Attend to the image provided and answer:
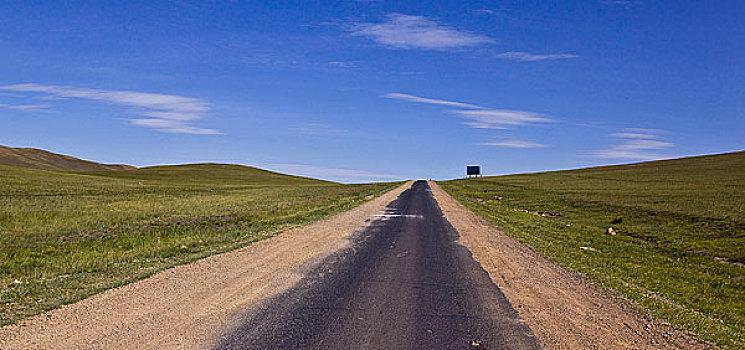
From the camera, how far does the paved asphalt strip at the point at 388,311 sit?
7441 mm

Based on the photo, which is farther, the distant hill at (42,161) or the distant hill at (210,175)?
the distant hill at (42,161)

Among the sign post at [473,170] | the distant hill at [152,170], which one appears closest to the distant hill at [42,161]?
the distant hill at [152,170]

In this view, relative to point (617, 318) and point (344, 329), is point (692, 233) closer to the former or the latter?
point (617, 318)

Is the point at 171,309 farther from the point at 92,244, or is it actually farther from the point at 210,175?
the point at 210,175

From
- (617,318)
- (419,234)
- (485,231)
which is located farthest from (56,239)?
(617,318)

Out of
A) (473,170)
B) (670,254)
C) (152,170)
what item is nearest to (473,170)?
(473,170)

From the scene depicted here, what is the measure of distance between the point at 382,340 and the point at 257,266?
6.60m

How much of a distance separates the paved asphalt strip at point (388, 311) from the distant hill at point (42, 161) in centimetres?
12942

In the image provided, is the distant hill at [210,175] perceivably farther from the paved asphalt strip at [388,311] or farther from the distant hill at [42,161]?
the paved asphalt strip at [388,311]

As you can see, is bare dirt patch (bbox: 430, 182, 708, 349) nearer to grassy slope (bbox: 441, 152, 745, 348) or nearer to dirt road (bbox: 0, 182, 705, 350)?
dirt road (bbox: 0, 182, 705, 350)

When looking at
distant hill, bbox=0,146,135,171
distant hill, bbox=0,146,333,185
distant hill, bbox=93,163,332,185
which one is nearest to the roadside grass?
distant hill, bbox=93,163,332,185

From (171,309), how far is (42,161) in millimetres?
154998

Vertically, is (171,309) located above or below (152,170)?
below

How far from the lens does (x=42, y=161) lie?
463ft
